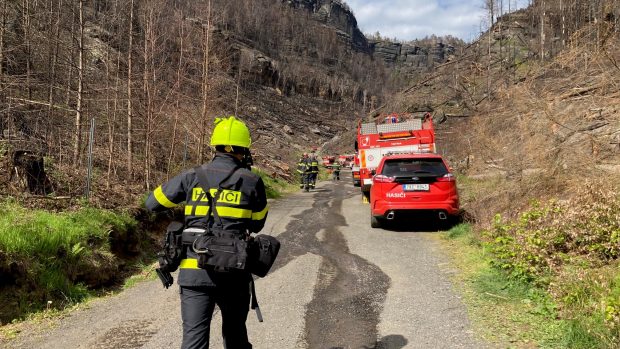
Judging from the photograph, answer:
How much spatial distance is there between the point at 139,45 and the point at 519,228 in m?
11.3

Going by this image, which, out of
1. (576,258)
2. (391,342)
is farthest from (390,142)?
(391,342)

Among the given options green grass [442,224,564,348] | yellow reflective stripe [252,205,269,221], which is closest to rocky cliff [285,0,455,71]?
green grass [442,224,564,348]

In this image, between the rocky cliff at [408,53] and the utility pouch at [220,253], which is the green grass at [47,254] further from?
the rocky cliff at [408,53]

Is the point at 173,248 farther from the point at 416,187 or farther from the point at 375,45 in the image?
the point at 375,45

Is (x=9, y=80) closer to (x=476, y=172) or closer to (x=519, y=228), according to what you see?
(x=519, y=228)

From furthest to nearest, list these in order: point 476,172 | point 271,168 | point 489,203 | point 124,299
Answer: point 271,168, point 476,172, point 489,203, point 124,299

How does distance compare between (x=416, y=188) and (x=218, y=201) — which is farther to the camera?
(x=416, y=188)

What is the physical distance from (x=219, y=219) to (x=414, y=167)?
7.32 metres

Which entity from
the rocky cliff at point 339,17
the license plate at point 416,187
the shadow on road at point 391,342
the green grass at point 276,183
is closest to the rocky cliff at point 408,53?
the rocky cliff at point 339,17

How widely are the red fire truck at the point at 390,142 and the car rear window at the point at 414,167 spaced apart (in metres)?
6.07

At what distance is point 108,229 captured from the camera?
7.34m

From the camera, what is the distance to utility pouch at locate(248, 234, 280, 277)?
122 inches

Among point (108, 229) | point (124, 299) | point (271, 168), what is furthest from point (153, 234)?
point (271, 168)

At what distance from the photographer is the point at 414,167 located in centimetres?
980
